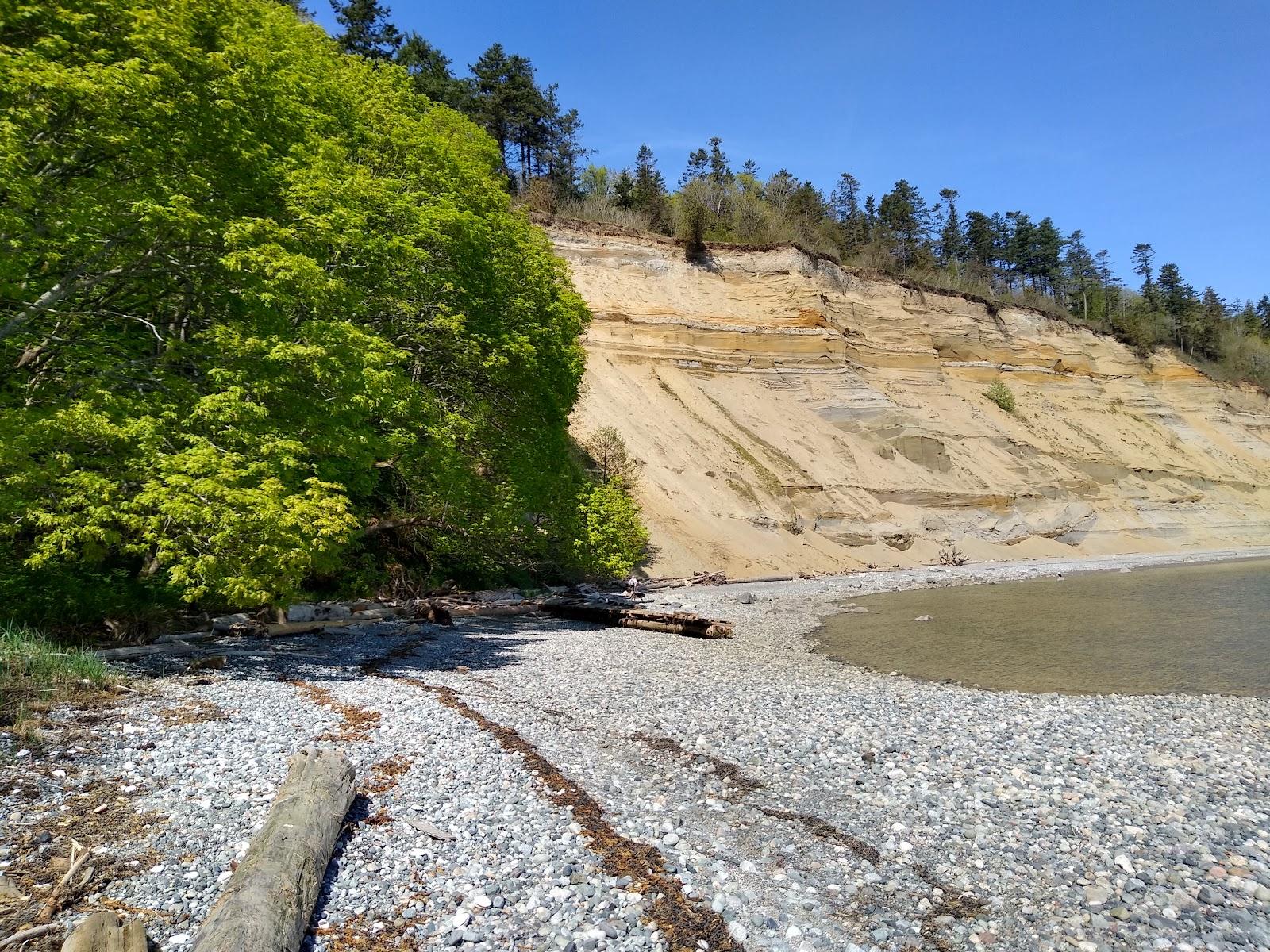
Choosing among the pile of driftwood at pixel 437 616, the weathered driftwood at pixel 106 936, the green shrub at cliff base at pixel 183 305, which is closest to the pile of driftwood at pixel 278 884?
the weathered driftwood at pixel 106 936

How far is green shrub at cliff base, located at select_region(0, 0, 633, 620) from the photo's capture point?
8.48 metres

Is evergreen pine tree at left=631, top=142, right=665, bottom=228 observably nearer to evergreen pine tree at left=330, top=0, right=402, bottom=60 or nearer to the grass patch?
evergreen pine tree at left=330, top=0, right=402, bottom=60

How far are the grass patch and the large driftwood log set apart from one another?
3.01 m

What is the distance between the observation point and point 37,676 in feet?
24.7

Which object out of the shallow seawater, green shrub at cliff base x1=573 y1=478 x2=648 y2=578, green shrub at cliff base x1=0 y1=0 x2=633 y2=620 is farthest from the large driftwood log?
green shrub at cliff base x1=573 y1=478 x2=648 y2=578

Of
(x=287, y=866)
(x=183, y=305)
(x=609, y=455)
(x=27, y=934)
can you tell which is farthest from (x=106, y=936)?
(x=609, y=455)

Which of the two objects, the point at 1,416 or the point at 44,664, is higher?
the point at 1,416

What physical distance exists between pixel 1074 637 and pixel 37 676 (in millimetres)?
19725

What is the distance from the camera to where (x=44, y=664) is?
7.82 meters

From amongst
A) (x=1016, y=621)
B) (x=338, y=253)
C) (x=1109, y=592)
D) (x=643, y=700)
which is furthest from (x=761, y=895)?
(x=1109, y=592)

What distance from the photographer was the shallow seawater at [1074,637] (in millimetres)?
12633

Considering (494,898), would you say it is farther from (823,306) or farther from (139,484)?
(823,306)

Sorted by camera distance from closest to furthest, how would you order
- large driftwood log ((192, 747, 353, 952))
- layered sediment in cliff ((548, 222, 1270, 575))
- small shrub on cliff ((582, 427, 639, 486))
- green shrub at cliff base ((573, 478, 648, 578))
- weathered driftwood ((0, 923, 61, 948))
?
1. weathered driftwood ((0, 923, 61, 948))
2. large driftwood log ((192, 747, 353, 952))
3. green shrub at cliff base ((573, 478, 648, 578))
4. small shrub on cliff ((582, 427, 639, 486))
5. layered sediment in cliff ((548, 222, 1270, 575))

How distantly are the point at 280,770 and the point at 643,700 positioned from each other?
5141mm
